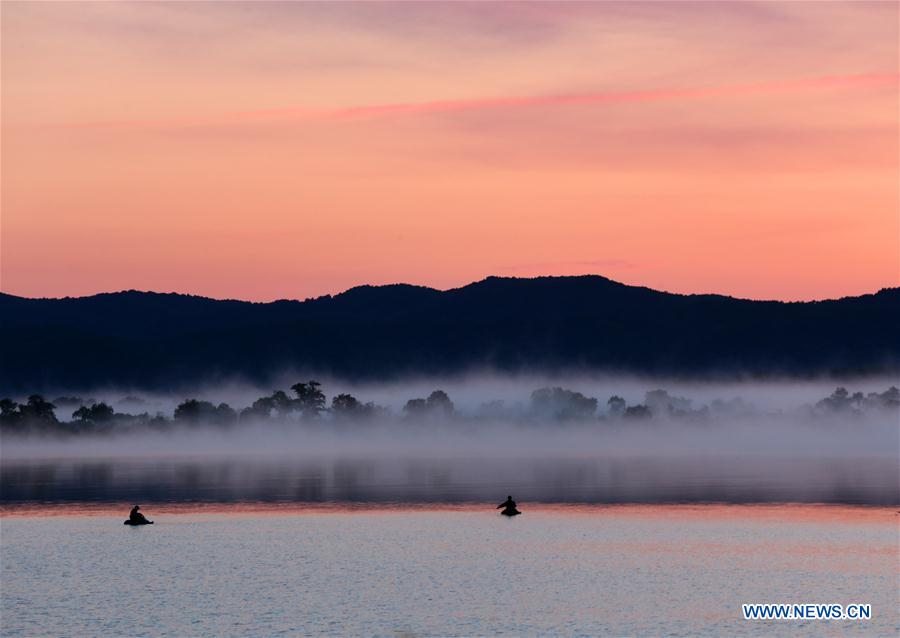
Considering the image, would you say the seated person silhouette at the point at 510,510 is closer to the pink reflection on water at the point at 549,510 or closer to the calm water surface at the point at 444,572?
the pink reflection on water at the point at 549,510

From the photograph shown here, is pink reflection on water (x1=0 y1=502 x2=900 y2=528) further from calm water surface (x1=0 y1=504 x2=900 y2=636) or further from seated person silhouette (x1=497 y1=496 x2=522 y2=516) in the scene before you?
seated person silhouette (x1=497 y1=496 x2=522 y2=516)

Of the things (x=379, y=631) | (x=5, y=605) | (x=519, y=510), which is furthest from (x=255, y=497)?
(x=379, y=631)

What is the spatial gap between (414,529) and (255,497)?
1944 inches

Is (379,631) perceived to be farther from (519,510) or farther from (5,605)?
(519,510)

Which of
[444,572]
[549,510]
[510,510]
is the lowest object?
[444,572]

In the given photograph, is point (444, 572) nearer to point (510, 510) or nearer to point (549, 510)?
point (510, 510)

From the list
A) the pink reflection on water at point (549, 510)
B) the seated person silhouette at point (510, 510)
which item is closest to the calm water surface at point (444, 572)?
the pink reflection on water at point (549, 510)

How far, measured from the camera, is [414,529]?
5143 inches

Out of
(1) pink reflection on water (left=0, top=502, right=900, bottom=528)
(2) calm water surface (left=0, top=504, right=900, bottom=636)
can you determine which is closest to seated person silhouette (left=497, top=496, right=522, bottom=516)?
(1) pink reflection on water (left=0, top=502, right=900, bottom=528)

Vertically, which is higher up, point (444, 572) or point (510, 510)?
point (510, 510)

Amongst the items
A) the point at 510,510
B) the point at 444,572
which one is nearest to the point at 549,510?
the point at 510,510

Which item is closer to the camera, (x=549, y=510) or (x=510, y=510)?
(x=510, y=510)

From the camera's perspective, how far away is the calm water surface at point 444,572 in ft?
266

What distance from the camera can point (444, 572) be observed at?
101m
